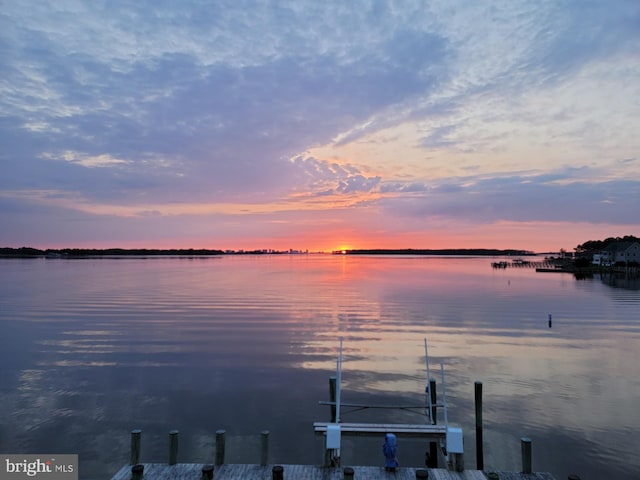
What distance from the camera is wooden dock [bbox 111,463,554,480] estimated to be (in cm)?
1045

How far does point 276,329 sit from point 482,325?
1861 centimetres

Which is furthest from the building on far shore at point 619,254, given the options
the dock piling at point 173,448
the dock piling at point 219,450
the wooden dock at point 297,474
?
the dock piling at point 173,448

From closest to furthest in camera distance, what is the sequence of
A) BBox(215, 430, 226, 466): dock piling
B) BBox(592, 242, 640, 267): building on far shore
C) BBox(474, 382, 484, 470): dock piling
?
BBox(215, 430, 226, 466): dock piling
BBox(474, 382, 484, 470): dock piling
BBox(592, 242, 640, 267): building on far shore

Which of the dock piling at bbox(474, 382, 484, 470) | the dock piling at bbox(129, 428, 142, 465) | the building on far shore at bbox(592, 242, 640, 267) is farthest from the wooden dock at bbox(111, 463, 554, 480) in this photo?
the building on far shore at bbox(592, 242, 640, 267)

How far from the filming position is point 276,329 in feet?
114

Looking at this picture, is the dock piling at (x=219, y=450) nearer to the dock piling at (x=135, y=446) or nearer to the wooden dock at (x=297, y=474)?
the wooden dock at (x=297, y=474)

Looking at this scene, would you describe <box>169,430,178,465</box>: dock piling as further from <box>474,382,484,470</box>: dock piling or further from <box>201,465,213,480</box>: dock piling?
<box>474,382,484,470</box>: dock piling

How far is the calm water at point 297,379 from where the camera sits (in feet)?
47.3

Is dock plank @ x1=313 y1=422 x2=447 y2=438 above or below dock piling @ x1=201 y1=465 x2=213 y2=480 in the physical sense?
above

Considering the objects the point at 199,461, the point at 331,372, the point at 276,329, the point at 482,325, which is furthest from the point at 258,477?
the point at 482,325

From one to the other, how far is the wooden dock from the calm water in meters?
2.84

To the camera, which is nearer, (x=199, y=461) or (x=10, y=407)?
(x=199, y=461)

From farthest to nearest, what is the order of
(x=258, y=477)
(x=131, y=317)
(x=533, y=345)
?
(x=131, y=317) < (x=533, y=345) < (x=258, y=477)

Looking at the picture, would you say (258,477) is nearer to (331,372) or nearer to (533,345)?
(331,372)
